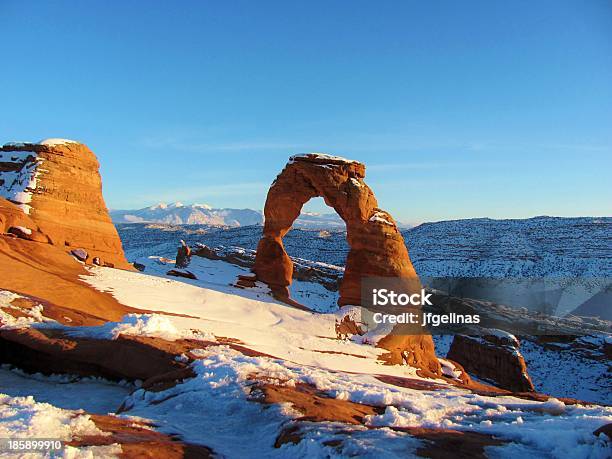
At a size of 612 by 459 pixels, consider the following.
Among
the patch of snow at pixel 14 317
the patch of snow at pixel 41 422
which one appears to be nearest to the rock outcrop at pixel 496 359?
the patch of snow at pixel 14 317

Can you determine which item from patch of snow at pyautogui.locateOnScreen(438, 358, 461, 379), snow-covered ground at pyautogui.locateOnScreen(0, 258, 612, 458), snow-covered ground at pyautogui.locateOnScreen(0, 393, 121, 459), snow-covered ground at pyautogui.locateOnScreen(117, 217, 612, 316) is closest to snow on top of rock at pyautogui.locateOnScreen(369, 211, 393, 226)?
patch of snow at pyautogui.locateOnScreen(438, 358, 461, 379)

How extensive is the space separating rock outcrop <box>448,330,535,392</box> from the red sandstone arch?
9653mm

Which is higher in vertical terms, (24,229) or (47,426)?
(24,229)

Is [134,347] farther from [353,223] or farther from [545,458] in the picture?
[353,223]

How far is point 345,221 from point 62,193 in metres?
14.8

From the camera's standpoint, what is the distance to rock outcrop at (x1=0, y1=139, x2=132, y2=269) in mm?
20578

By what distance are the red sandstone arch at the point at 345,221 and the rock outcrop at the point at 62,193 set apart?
9096 millimetres

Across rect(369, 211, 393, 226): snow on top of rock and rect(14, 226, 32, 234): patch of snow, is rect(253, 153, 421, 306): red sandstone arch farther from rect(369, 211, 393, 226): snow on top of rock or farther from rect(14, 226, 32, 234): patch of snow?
rect(14, 226, 32, 234): patch of snow

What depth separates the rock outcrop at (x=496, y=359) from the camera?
26.7 metres

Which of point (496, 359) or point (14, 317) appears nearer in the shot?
point (14, 317)

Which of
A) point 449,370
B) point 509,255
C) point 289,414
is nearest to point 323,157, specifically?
point 449,370

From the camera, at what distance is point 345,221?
79.8 ft

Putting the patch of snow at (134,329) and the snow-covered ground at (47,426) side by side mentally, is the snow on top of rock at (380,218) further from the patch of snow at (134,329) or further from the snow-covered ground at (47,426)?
the snow-covered ground at (47,426)

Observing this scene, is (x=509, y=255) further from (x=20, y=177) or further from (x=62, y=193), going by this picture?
(x=20, y=177)
